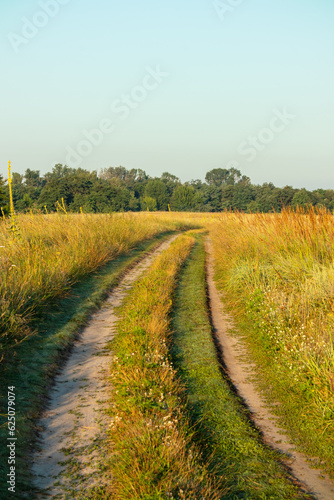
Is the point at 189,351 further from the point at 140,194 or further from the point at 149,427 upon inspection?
the point at 140,194

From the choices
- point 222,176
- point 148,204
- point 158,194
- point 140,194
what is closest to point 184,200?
point 148,204

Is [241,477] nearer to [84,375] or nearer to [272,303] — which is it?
[84,375]

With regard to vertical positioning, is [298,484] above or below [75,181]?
below

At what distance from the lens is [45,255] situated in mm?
11375

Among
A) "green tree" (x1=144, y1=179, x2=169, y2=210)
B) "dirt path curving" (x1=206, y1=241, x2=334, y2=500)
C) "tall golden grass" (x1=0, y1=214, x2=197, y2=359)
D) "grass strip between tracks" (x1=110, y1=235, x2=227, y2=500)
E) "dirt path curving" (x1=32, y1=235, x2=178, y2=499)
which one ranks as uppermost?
"green tree" (x1=144, y1=179, x2=169, y2=210)

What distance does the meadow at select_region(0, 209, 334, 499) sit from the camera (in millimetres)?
3871

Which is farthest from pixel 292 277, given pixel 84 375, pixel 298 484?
pixel 298 484

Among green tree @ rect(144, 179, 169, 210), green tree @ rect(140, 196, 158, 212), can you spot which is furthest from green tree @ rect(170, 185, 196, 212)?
green tree @ rect(140, 196, 158, 212)

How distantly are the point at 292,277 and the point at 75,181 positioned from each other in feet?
149

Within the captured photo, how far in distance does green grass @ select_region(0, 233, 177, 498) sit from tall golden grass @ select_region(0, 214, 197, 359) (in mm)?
269

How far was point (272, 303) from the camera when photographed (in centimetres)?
836

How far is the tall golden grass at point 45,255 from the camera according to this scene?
286 inches

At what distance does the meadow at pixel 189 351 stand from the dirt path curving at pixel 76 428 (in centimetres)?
15

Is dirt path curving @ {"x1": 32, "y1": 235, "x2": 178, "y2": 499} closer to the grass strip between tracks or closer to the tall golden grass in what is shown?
the grass strip between tracks
